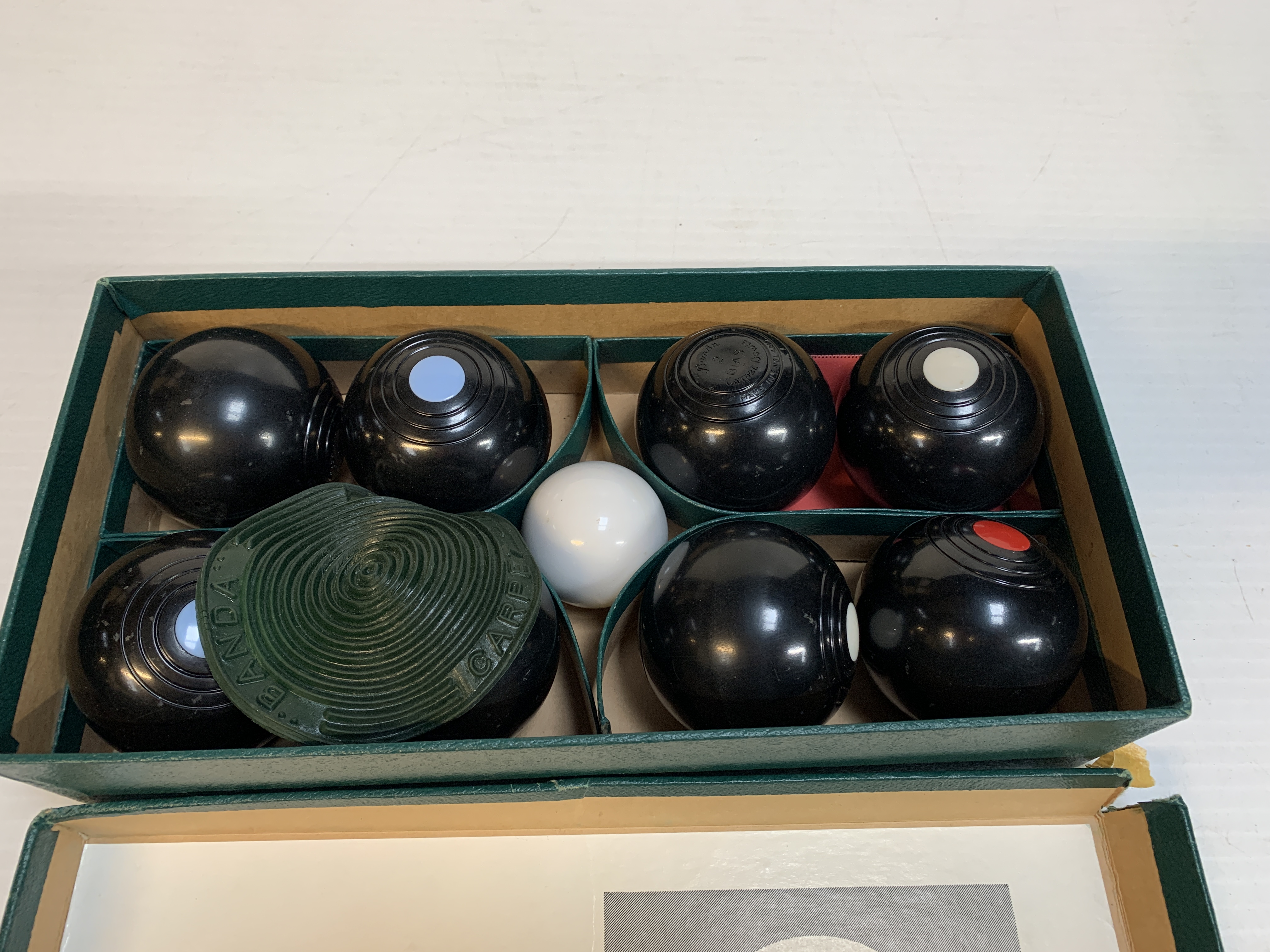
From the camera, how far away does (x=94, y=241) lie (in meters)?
1.58

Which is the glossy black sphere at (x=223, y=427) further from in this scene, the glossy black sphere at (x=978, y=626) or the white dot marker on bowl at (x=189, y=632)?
the glossy black sphere at (x=978, y=626)

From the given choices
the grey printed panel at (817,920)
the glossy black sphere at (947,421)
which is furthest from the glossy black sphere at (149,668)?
the glossy black sphere at (947,421)

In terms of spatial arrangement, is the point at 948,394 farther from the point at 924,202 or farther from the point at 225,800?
the point at 225,800

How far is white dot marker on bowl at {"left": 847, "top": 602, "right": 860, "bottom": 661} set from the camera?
3.53 feet

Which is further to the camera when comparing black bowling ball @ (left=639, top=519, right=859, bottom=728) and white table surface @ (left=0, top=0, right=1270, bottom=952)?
white table surface @ (left=0, top=0, right=1270, bottom=952)

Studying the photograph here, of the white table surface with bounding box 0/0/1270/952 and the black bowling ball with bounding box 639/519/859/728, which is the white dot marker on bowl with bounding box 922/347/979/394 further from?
the white table surface with bounding box 0/0/1270/952

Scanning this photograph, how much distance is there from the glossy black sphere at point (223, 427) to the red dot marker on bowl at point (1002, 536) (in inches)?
35.5

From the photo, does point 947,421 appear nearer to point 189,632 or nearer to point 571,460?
point 571,460

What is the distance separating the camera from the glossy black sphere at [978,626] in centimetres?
105

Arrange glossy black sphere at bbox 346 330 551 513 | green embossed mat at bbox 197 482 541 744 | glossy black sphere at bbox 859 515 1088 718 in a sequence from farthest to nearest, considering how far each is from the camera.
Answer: glossy black sphere at bbox 346 330 551 513, glossy black sphere at bbox 859 515 1088 718, green embossed mat at bbox 197 482 541 744

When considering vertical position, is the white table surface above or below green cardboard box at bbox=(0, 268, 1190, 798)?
above

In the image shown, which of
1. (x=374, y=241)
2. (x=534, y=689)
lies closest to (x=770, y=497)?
(x=534, y=689)

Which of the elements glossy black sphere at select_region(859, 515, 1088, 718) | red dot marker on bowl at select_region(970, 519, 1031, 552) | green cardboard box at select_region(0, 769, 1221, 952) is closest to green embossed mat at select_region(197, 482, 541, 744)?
green cardboard box at select_region(0, 769, 1221, 952)

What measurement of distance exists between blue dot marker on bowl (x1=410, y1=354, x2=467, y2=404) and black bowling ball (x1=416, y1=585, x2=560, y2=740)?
29 centimetres
